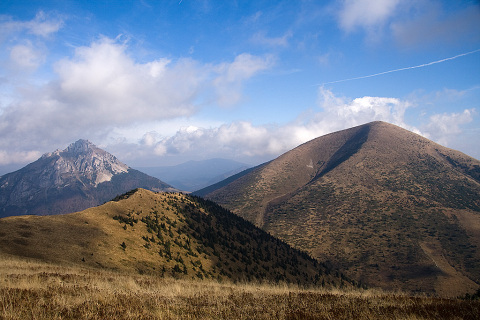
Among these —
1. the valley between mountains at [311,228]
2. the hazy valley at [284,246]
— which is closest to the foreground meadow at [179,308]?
the hazy valley at [284,246]

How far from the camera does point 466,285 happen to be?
56.5m

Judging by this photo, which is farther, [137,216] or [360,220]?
[360,220]

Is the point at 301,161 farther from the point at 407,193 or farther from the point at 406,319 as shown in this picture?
the point at 406,319

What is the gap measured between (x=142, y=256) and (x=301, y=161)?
16622 cm

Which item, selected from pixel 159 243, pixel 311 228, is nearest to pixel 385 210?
pixel 311 228

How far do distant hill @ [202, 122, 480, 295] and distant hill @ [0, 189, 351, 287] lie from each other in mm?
27444

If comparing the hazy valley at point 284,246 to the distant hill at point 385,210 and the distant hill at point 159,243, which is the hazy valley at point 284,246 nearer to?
the distant hill at point 159,243

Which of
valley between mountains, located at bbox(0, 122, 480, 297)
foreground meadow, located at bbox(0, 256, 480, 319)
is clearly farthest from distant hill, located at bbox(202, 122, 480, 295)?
foreground meadow, located at bbox(0, 256, 480, 319)

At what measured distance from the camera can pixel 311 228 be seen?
96250 mm

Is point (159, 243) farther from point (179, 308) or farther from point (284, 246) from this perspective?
point (284, 246)

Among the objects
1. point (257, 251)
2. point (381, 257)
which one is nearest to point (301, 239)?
point (381, 257)

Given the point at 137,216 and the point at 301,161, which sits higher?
the point at 301,161

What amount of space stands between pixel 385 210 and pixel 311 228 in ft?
102

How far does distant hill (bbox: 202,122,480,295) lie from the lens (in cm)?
6712
